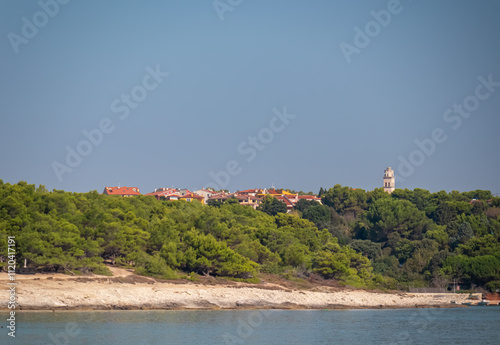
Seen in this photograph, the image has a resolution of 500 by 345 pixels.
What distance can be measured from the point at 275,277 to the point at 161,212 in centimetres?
1312

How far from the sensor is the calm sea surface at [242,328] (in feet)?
101

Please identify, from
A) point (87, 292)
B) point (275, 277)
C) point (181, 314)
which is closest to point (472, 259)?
point (275, 277)

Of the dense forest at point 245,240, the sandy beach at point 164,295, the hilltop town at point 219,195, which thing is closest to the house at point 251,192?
the hilltop town at point 219,195

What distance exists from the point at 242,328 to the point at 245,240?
64.3 ft

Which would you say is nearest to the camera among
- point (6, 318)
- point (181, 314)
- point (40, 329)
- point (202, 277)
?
point (40, 329)

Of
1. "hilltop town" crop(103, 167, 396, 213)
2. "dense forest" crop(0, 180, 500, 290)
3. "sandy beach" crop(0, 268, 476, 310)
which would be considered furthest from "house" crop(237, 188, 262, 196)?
"sandy beach" crop(0, 268, 476, 310)

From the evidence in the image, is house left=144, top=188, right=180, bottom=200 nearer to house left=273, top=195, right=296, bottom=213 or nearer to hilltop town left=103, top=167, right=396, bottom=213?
hilltop town left=103, top=167, right=396, bottom=213

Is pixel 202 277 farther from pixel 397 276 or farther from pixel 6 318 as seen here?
pixel 397 276

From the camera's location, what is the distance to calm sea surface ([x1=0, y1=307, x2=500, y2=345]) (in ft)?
101

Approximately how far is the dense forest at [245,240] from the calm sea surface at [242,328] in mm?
6092

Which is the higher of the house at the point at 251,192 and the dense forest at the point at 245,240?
the house at the point at 251,192

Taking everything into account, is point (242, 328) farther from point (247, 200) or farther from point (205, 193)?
point (205, 193)

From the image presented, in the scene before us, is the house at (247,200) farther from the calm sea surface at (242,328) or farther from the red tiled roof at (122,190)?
the calm sea surface at (242,328)

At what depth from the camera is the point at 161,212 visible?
2425 inches
